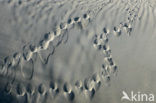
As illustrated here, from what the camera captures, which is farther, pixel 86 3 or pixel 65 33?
pixel 86 3

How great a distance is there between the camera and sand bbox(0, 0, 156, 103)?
3.56 meters

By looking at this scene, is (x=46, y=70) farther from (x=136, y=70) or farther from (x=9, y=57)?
(x=136, y=70)

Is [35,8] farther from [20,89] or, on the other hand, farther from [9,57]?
[20,89]

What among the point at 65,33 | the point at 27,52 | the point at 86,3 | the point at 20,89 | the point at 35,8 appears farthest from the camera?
the point at 86,3

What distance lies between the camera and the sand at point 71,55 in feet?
11.7

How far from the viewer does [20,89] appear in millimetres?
3508

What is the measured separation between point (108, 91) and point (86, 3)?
2403 mm

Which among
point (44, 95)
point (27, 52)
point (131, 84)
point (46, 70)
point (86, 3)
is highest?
point (86, 3)

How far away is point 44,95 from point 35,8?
204 centimetres

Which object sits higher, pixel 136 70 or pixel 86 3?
pixel 86 3

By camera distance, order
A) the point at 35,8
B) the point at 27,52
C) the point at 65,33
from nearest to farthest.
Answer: the point at 27,52 < the point at 65,33 < the point at 35,8

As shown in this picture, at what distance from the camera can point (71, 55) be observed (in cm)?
386

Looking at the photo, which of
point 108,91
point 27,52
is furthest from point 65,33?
point 108,91

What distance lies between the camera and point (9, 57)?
3693 millimetres
